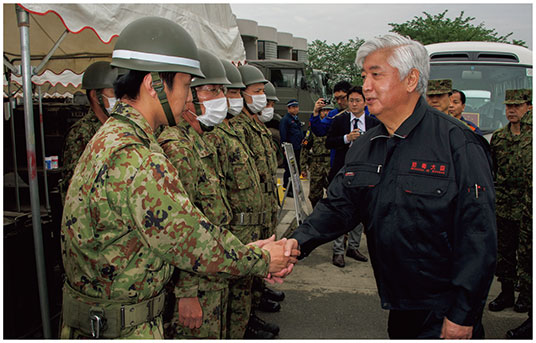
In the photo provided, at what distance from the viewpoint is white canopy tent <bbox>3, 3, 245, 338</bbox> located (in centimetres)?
284

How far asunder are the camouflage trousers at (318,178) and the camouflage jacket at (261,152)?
101 inches

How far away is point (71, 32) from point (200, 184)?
174cm

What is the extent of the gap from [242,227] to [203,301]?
0.91 meters

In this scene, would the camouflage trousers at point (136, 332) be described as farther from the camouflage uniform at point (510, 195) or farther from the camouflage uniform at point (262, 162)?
the camouflage uniform at point (510, 195)

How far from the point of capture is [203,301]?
9.19 ft

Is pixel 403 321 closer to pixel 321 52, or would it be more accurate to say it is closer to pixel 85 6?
pixel 85 6

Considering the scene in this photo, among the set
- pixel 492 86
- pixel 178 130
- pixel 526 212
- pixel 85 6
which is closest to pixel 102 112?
pixel 85 6

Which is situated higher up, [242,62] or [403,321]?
[242,62]

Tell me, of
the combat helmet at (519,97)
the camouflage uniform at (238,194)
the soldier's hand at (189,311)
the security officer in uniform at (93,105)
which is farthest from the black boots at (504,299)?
the security officer in uniform at (93,105)

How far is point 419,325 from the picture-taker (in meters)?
2.15

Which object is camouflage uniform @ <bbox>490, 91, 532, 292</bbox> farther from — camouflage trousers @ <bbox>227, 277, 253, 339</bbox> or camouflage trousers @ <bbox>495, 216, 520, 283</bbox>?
camouflage trousers @ <bbox>227, 277, 253, 339</bbox>

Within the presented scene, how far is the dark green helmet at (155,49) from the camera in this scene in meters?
1.88

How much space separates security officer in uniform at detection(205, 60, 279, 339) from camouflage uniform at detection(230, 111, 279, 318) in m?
→ 0.35

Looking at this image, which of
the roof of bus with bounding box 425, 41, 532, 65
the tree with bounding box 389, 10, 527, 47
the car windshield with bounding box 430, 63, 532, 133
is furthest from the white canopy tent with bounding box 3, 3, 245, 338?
the tree with bounding box 389, 10, 527, 47
